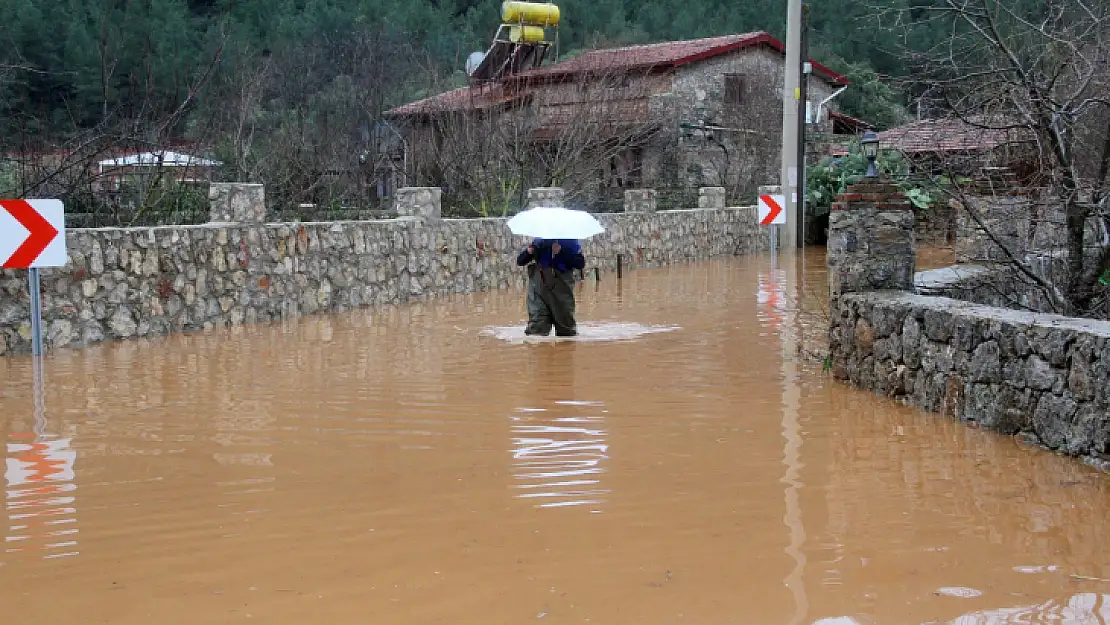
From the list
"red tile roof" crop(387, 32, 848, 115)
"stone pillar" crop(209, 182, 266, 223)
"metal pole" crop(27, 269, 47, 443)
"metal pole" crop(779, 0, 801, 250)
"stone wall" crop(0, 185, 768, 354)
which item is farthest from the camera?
"red tile roof" crop(387, 32, 848, 115)

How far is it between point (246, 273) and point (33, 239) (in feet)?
13.4

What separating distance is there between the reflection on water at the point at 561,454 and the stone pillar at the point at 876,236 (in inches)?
104

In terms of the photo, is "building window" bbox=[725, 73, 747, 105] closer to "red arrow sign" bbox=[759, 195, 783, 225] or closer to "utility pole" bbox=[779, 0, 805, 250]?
"utility pole" bbox=[779, 0, 805, 250]

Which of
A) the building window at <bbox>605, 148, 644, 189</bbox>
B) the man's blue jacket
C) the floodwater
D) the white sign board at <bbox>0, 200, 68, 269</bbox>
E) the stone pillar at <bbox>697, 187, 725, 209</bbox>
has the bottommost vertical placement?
the floodwater

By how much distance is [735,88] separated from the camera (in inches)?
1672

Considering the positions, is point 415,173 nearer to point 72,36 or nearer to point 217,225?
point 217,225

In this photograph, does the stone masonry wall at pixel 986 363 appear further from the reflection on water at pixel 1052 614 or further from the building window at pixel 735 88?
the building window at pixel 735 88

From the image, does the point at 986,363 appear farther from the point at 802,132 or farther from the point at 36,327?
the point at 802,132

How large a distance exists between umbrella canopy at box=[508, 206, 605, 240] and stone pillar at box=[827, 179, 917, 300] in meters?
3.57

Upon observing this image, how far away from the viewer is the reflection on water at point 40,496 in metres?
5.96

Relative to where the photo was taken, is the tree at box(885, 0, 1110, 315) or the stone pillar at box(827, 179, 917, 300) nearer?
the tree at box(885, 0, 1110, 315)

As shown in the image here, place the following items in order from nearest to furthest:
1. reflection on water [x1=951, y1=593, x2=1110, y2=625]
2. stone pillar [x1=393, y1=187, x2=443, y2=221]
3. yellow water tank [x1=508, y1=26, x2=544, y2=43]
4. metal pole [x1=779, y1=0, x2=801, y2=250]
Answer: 1. reflection on water [x1=951, y1=593, x2=1110, y2=625]
2. stone pillar [x1=393, y1=187, x2=443, y2=221]
3. metal pole [x1=779, y1=0, x2=801, y2=250]
4. yellow water tank [x1=508, y1=26, x2=544, y2=43]

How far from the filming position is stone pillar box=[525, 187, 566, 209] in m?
22.6

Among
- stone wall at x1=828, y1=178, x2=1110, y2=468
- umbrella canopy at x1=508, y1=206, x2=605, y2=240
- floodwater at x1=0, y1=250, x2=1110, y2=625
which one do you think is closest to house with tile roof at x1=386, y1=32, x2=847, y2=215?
umbrella canopy at x1=508, y1=206, x2=605, y2=240
